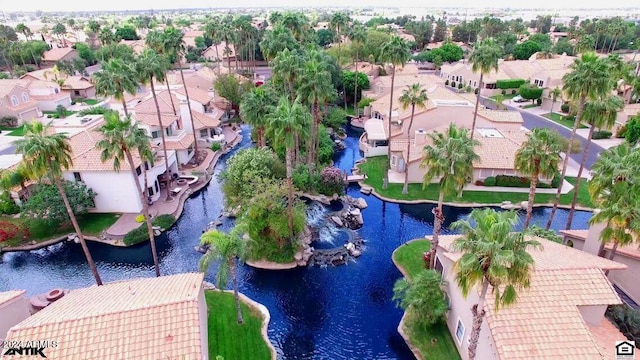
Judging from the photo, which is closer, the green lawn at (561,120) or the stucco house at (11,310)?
the stucco house at (11,310)

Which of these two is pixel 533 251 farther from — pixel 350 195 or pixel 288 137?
pixel 350 195

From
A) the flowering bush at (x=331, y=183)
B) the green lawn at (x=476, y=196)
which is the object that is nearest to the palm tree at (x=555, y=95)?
the green lawn at (x=476, y=196)

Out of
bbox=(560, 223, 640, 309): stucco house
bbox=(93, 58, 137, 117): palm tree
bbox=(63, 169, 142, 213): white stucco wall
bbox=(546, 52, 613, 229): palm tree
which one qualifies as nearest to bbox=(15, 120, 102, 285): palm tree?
bbox=(93, 58, 137, 117): palm tree

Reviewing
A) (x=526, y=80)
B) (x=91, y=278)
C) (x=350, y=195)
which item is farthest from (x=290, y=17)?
(x=526, y=80)

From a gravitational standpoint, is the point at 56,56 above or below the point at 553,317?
above

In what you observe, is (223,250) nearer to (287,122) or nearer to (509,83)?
(287,122)

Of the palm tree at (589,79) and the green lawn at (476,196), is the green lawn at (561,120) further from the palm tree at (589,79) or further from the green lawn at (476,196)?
the palm tree at (589,79)

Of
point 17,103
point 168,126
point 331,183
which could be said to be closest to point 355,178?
point 331,183
